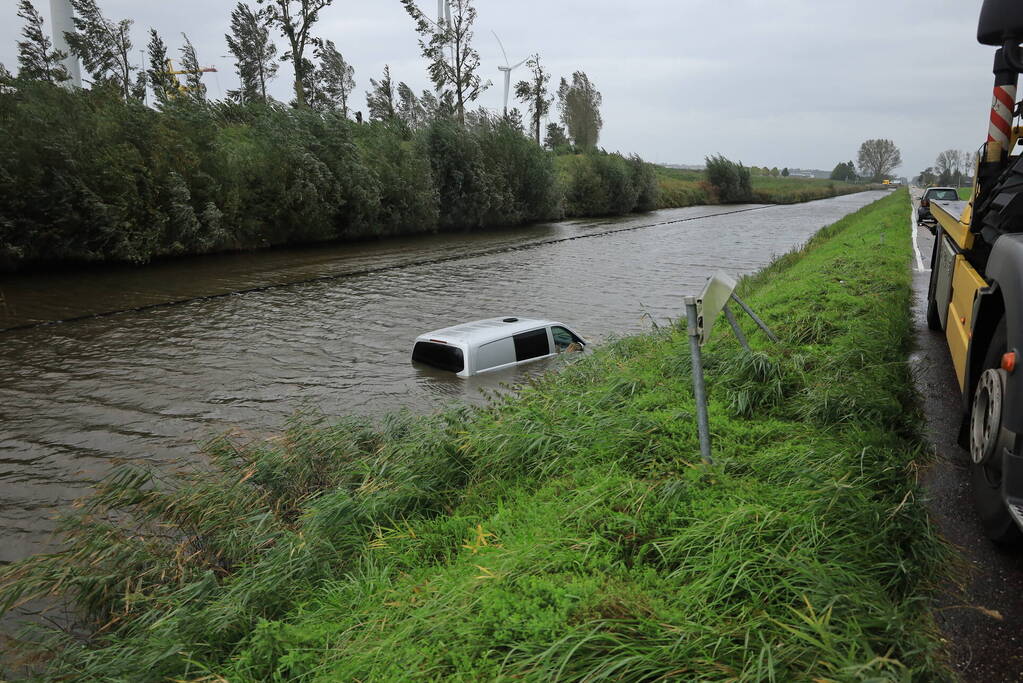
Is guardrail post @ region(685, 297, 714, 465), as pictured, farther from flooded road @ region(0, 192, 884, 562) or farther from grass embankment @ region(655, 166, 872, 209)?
grass embankment @ region(655, 166, 872, 209)

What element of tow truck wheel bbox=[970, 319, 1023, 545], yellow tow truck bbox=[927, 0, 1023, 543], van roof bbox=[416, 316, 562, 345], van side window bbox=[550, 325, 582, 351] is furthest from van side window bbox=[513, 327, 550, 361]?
tow truck wheel bbox=[970, 319, 1023, 545]

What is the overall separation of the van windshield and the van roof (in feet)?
0.47

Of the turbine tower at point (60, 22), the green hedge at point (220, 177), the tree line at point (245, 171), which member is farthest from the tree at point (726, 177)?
the turbine tower at point (60, 22)

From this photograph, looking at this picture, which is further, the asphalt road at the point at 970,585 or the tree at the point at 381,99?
the tree at the point at 381,99

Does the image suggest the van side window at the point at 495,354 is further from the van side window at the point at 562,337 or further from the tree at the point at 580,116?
the tree at the point at 580,116

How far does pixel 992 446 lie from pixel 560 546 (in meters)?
2.30

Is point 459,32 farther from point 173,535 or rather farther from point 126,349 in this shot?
point 173,535

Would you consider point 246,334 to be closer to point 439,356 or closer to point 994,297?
point 439,356

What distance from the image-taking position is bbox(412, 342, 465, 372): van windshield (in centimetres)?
1179

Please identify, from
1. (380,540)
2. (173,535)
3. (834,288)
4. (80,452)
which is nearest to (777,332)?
(834,288)

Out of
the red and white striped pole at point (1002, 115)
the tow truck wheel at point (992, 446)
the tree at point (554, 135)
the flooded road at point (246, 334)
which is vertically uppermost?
the tree at point (554, 135)

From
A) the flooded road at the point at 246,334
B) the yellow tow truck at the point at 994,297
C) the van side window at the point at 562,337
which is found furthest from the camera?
the van side window at the point at 562,337

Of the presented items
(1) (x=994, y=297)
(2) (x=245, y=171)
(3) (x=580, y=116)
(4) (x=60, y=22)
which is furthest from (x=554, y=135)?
(1) (x=994, y=297)

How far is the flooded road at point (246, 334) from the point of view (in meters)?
9.43
